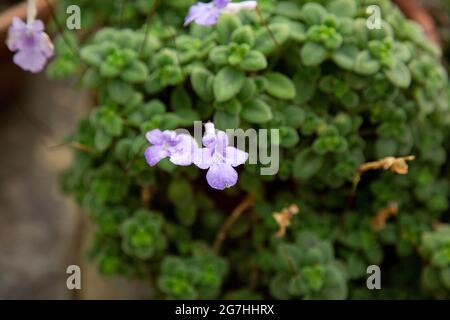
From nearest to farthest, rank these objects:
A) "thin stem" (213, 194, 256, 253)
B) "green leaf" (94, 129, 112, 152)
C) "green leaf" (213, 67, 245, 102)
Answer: "green leaf" (213, 67, 245, 102) < "green leaf" (94, 129, 112, 152) < "thin stem" (213, 194, 256, 253)

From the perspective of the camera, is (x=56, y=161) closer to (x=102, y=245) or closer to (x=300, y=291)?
(x=102, y=245)

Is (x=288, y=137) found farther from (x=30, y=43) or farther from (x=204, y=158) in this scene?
(x=30, y=43)

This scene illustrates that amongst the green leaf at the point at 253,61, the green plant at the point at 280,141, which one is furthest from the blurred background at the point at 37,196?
the green leaf at the point at 253,61

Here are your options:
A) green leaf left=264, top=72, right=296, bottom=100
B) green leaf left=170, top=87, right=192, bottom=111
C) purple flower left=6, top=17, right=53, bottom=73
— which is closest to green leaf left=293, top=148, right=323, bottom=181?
green leaf left=264, top=72, right=296, bottom=100

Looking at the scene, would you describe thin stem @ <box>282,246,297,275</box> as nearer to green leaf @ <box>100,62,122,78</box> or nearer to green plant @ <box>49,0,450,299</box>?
green plant @ <box>49,0,450,299</box>

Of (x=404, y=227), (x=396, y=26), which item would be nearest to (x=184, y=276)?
(x=404, y=227)

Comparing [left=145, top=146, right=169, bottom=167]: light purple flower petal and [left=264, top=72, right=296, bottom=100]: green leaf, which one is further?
[left=264, top=72, right=296, bottom=100]: green leaf
